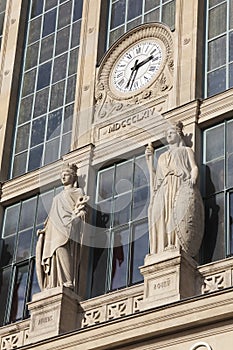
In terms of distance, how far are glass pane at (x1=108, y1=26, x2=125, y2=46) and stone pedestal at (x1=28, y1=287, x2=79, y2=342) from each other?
691 centimetres

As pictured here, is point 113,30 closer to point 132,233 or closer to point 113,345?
point 132,233

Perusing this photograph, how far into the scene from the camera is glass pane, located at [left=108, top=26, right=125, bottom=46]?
1019 inches

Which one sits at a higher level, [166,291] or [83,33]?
[83,33]

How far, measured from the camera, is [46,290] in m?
22.2

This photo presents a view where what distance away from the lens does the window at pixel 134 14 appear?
25.1 metres

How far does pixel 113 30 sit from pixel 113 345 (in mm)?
8959

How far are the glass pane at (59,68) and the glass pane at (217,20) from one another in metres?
4.21

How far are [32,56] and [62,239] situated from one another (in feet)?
22.7

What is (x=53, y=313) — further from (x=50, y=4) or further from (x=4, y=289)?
(x=50, y=4)

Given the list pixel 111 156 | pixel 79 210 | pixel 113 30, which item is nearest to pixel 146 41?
pixel 113 30

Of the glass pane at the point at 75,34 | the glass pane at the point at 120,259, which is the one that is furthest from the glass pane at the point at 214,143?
the glass pane at the point at 75,34

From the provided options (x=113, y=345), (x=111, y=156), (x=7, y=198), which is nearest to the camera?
(x=113, y=345)

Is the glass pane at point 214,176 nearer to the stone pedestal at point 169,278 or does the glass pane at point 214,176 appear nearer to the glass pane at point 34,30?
the stone pedestal at point 169,278

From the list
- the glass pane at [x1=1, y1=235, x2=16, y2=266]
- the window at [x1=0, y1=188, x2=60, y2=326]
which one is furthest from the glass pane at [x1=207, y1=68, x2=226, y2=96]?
the glass pane at [x1=1, y1=235, x2=16, y2=266]
